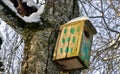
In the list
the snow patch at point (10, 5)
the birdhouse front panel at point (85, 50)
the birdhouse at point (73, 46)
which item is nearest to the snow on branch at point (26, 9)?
the snow patch at point (10, 5)

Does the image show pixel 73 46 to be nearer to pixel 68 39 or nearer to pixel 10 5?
pixel 68 39

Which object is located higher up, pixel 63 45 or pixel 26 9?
pixel 26 9

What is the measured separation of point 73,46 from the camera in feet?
5.49

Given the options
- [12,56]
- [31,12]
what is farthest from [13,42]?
[31,12]

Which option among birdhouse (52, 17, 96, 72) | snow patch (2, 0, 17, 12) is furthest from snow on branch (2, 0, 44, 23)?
birdhouse (52, 17, 96, 72)

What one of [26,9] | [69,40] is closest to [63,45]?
[69,40]

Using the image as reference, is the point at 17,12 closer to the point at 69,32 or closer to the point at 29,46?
the point at 29,46

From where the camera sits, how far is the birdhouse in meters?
1.63

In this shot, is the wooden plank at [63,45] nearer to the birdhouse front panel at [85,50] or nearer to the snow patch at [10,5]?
the birdhouse front panel at [85,50]

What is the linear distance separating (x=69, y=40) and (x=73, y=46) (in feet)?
0.22

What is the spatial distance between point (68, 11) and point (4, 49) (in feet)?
12.1

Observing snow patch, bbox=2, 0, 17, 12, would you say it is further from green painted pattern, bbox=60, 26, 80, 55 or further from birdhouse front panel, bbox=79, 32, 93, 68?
birdhouse front panel, bbox=79, 32, 93, 68

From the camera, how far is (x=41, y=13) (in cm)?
176

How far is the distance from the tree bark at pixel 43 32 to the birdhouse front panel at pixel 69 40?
34 mm
